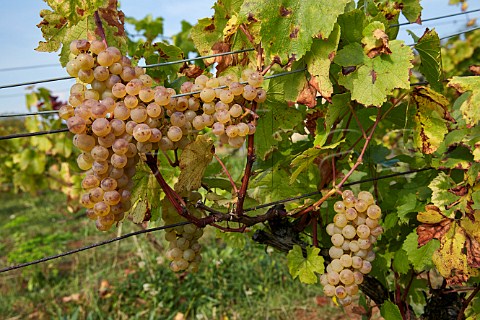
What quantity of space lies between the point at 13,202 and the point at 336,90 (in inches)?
292

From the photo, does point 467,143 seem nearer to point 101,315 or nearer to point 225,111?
point 225,111

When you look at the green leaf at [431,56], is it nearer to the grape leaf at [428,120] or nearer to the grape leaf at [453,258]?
the grape leaf at [428,120]

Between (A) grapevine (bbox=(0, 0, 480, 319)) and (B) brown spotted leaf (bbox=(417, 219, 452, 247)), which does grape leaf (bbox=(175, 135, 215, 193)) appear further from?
(B) brown spotted leaf (bbox=(417, 219, 452, 247))

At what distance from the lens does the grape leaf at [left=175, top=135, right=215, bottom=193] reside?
1.01 m

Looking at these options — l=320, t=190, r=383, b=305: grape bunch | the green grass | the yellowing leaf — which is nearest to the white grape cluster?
l=320, t=190, r=383, b=305: grape bunch

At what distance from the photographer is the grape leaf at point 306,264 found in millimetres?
1206

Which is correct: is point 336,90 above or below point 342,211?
above

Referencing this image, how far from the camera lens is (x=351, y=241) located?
3.82ft

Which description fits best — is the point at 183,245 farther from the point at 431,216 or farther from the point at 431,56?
the point at 431,56

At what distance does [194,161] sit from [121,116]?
187 mm

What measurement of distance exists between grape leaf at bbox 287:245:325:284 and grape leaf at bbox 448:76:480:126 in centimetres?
47

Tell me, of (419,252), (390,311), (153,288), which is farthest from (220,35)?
(153,288)

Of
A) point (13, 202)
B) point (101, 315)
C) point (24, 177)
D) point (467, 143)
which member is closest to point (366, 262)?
point (467, 143)

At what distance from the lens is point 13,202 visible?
24.8 ft
